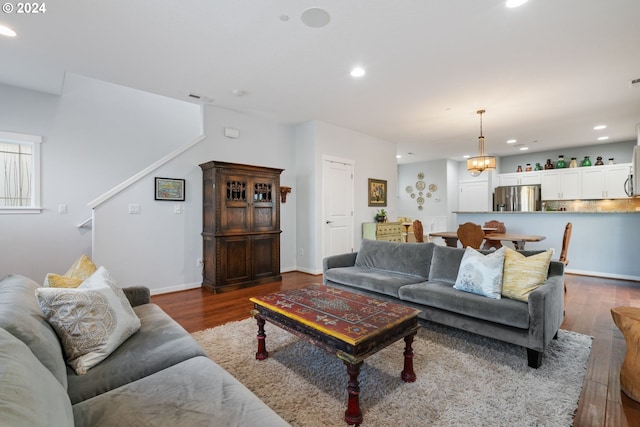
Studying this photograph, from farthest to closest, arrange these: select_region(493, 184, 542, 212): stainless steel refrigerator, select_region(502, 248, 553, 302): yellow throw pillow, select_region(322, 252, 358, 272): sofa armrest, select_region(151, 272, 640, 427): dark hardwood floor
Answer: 1. select_region(493, 184, 542, 212): stainless steel refrigerator
2. select_region(322, 252, 358, 272): sofa armrest
3. select_region(502, 248, 553, 302): yellow throw pillow
4. select_region(151, 272, 640, 427): dark hardwood floor

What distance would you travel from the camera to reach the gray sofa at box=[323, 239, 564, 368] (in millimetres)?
2129

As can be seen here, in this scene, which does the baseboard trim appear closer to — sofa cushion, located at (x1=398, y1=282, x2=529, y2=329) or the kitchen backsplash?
the kitchen backsplash

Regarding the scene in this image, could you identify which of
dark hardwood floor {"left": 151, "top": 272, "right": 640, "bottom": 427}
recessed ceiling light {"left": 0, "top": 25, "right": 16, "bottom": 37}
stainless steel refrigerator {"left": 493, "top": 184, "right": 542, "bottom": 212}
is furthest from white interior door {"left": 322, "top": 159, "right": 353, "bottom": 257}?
stainless steel refrigerator {"left": 493, "top": 184, "right": 542, "bottom": 212}

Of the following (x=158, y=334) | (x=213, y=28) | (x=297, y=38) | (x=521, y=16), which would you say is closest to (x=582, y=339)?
(x=521, y=16)

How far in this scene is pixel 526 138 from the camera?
6676 mm

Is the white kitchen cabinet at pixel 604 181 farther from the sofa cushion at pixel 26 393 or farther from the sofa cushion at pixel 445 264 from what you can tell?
the sofa cushion at pixel 26 393

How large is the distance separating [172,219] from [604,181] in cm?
919

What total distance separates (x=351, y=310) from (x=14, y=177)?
5152 mm

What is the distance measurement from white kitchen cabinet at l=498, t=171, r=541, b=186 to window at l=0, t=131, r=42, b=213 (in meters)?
10.2

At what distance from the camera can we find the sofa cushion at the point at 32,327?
112 centimetres

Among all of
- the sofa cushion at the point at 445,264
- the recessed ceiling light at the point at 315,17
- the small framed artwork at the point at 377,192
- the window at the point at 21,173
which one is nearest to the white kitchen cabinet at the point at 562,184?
the small framed artwork at the point at 377,192

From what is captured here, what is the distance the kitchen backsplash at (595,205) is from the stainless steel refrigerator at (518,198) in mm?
327

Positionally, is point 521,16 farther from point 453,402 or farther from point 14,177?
point 14,177

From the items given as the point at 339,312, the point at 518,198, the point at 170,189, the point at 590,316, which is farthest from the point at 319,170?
the point at 518,198
